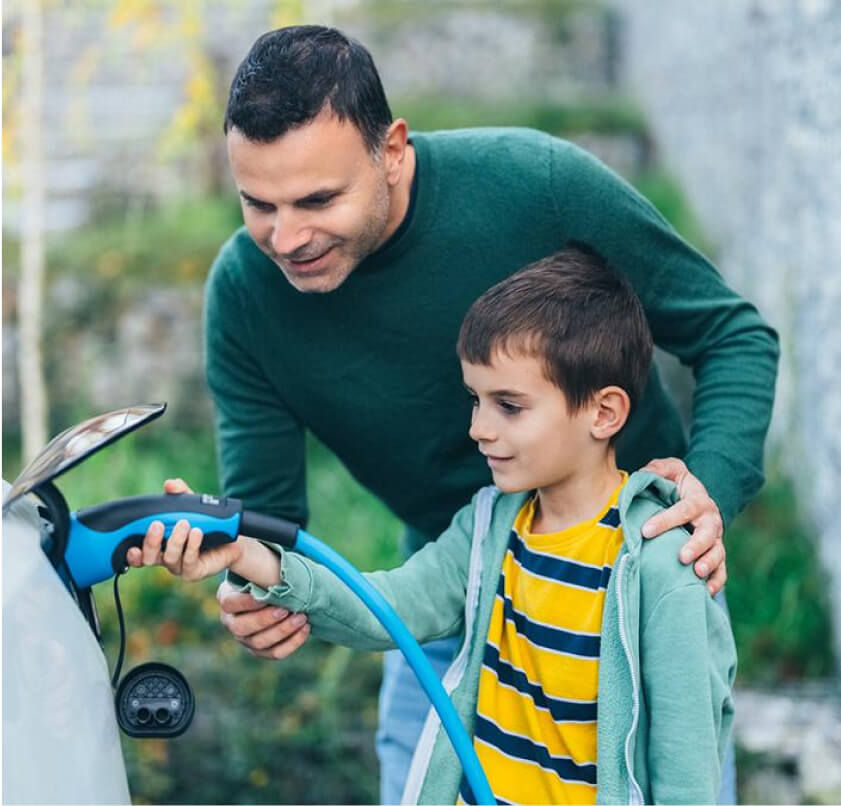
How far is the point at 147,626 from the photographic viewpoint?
13.1 feet

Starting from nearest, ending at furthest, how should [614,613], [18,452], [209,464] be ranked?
[614,613], [209,464], [18,452]

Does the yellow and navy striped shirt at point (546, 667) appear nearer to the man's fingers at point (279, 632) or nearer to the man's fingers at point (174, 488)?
the man's fingers at point (279, 632)

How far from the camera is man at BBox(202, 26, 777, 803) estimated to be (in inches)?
73.9

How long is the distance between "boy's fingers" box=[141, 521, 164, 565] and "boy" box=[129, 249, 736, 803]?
92 mm

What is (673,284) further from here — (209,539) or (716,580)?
(209,539)

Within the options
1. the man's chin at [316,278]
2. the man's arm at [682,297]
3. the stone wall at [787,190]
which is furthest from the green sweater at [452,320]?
the stone wall at [787,190]

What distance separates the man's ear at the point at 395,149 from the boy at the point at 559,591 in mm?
351

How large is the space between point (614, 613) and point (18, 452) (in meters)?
4.44

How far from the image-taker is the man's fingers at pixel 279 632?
1.76 meters

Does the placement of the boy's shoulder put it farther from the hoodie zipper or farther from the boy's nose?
the boy's nose

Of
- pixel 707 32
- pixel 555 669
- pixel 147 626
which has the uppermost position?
pixel 707 32

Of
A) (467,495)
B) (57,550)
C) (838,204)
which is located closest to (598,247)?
(467,495)

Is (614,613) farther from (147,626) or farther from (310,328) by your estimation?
(147,626)

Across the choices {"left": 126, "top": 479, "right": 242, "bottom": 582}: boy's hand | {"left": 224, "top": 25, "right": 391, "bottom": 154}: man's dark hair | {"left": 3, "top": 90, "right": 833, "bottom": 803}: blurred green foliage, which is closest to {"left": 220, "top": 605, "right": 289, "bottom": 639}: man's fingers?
{"left": 126, "top": 479, "right": 242, "bottom": 582}: boy's hand
